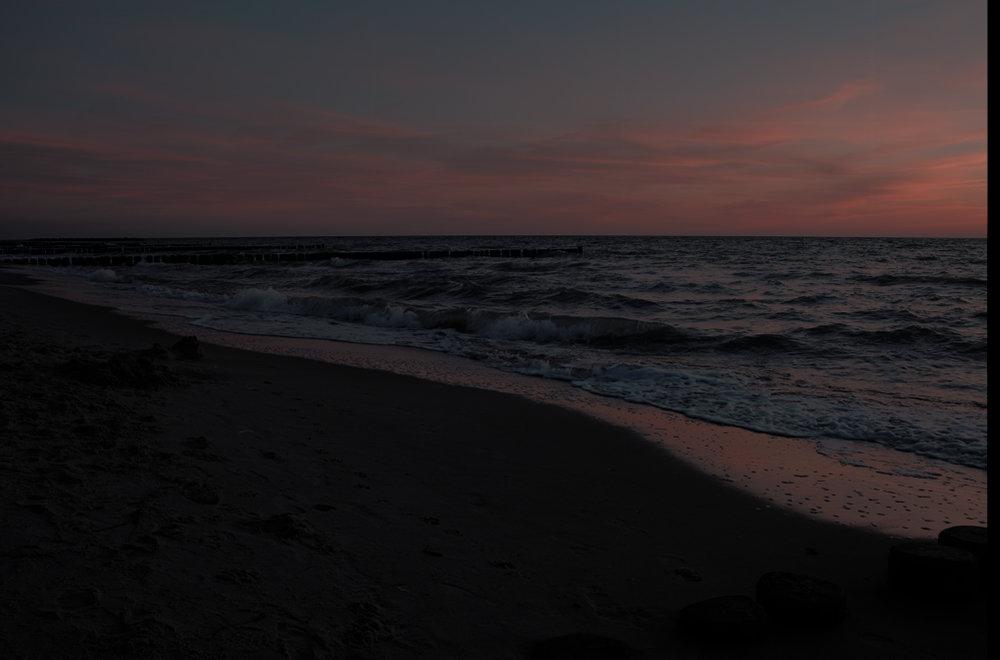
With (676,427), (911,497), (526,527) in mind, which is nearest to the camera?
(526,527)

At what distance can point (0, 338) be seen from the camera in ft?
30.1

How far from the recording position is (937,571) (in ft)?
11.2

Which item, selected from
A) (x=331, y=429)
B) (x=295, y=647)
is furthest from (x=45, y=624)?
(x=331, y=429)

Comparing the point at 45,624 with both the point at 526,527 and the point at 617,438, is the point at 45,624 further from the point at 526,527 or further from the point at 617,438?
the point at 617,438

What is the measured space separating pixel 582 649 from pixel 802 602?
1.17 metres

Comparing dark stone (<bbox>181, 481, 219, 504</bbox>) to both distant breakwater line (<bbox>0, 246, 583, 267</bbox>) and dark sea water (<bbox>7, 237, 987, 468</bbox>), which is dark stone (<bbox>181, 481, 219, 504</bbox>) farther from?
distant breakwater line (<bbox>0, 246, 583, 267</bbox>)

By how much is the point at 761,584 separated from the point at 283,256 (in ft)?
179

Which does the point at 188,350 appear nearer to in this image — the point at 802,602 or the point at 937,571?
the point at 802,602

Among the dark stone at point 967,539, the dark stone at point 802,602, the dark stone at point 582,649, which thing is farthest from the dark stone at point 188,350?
the dark stone at point 967,539

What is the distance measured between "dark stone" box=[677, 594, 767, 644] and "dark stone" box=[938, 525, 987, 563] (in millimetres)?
1459

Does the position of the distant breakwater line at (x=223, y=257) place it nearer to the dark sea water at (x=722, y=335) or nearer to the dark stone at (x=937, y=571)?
the dark sea water at (x=722, y=335)

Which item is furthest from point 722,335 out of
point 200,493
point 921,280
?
point 921,280

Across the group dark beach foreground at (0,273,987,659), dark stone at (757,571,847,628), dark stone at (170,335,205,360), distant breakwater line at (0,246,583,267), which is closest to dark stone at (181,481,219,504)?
dark beach foreground at (0,273,987,659)

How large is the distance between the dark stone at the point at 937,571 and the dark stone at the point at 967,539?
16 cm
